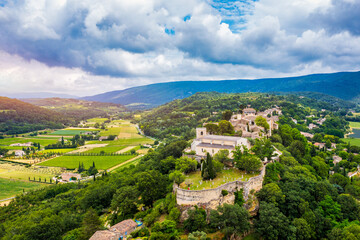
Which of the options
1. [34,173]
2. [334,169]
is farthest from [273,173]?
[34,173]

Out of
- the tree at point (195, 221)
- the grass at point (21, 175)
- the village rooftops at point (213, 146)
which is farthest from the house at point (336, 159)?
the grass at point (21, 175)

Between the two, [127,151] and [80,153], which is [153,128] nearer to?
[127,151]

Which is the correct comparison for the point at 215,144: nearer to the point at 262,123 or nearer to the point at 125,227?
the point at 262,123

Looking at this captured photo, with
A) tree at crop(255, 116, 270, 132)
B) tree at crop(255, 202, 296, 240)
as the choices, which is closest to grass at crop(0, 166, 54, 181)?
tree at crop(255, 116, 270, 132)

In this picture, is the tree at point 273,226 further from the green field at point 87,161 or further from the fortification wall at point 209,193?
the green field at point 87,161

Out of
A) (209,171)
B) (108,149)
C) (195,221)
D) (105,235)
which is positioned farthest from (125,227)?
(108,149)
